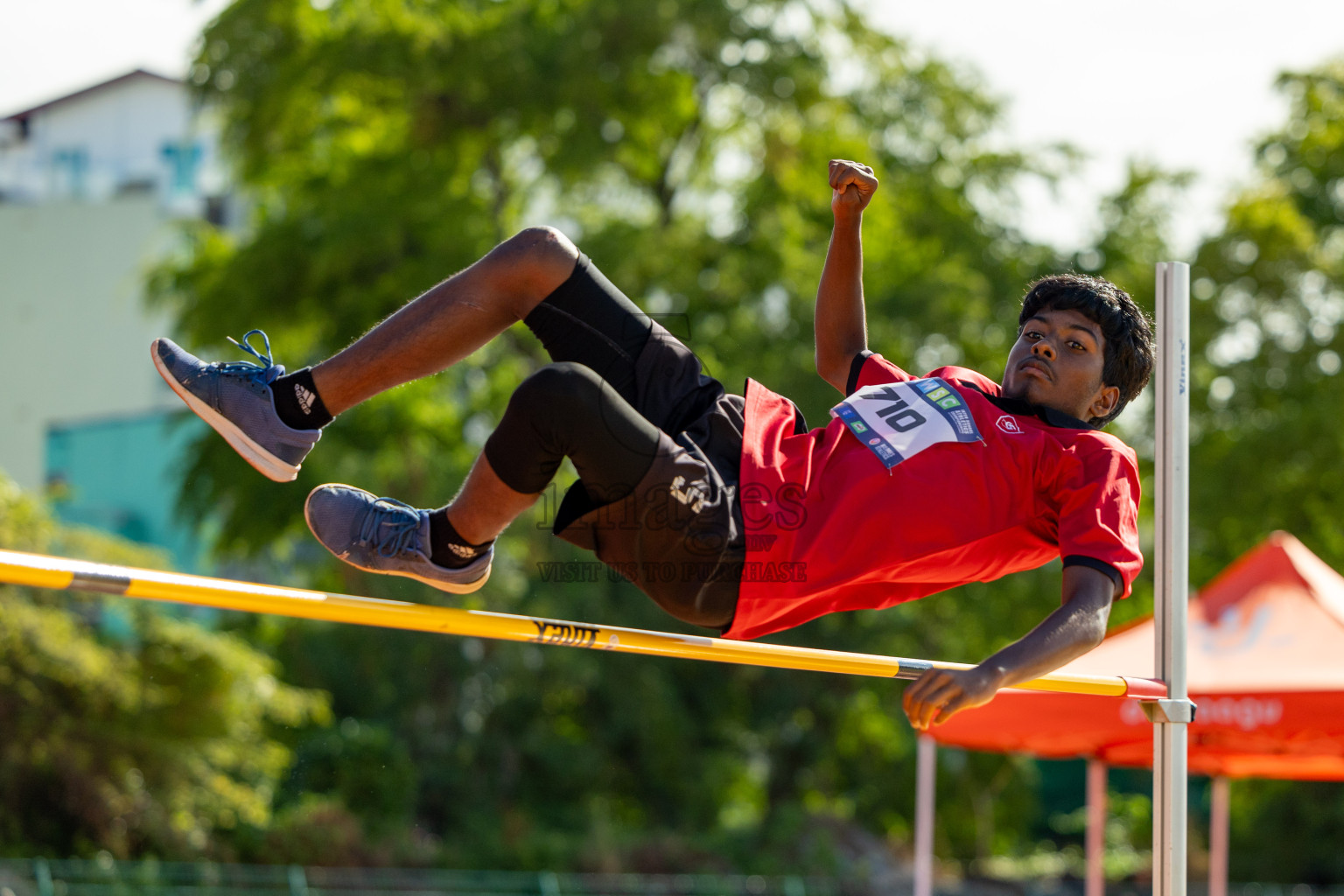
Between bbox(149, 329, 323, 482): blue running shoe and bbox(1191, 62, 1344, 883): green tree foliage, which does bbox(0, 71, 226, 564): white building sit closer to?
bbox(1191, 62, 1344, 883): green tree foliage

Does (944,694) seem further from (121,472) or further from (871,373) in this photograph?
(121,472)

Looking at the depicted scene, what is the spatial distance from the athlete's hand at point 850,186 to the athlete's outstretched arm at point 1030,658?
983 mm

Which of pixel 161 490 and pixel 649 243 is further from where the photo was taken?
pixel 161 490

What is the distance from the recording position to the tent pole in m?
3.01

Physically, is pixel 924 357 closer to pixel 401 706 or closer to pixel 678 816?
pixel 678 816

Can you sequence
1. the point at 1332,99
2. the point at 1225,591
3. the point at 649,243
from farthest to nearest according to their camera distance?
the point at 1332,99, the point at 649,243, the point at 1225,591

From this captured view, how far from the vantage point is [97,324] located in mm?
17438

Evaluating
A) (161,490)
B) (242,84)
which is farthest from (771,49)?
(161,490)

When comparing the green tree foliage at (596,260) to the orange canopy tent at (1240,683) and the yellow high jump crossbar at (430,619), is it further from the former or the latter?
the yellow high jump crossbar at (430,619)

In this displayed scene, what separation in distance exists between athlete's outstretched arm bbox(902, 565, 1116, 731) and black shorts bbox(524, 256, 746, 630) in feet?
1.53

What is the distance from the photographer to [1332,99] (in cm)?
1316

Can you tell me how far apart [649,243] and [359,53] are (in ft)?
9.84

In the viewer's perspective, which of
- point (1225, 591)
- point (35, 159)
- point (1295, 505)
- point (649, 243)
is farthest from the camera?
point (35, 159)

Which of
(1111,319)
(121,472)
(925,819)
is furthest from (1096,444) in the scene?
(121,472)
